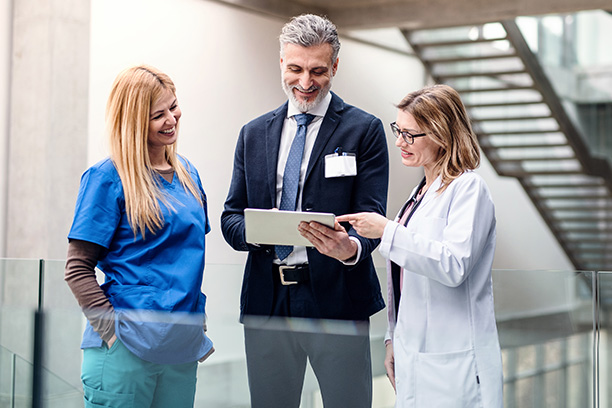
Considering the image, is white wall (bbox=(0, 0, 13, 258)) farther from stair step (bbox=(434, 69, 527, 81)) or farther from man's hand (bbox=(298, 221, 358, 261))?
stair step (bbox=(434, 69, 527, 81))

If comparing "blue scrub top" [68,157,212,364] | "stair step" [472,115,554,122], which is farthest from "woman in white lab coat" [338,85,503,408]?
"stair step" [472,115,554,122]

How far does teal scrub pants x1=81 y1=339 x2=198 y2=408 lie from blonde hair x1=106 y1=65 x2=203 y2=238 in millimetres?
336

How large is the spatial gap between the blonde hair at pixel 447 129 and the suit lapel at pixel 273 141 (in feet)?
1.71

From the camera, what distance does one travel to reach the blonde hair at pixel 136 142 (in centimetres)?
210

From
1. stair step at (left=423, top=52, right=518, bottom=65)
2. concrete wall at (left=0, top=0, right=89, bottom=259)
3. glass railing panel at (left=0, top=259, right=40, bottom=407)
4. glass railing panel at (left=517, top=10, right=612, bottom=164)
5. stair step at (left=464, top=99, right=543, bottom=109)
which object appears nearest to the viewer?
glass railing panel at (left=0, top=259, right=40, bottom=407)

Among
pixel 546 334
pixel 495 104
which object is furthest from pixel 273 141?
pixel 495 104

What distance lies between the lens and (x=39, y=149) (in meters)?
5.04

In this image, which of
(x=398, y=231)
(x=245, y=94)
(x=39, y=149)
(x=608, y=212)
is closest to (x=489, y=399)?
(x=398, y=231)

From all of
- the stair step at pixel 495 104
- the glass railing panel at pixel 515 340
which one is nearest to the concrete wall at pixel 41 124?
the glass railing panel at pixel 515 340

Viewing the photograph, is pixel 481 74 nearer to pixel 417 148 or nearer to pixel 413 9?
pixel 413 9

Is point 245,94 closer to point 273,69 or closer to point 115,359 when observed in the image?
point 273,69

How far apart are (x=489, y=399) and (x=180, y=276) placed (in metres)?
0.87

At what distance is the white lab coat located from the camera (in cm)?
193

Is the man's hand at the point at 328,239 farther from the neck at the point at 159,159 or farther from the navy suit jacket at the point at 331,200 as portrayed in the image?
the neck at the point at 159,159
